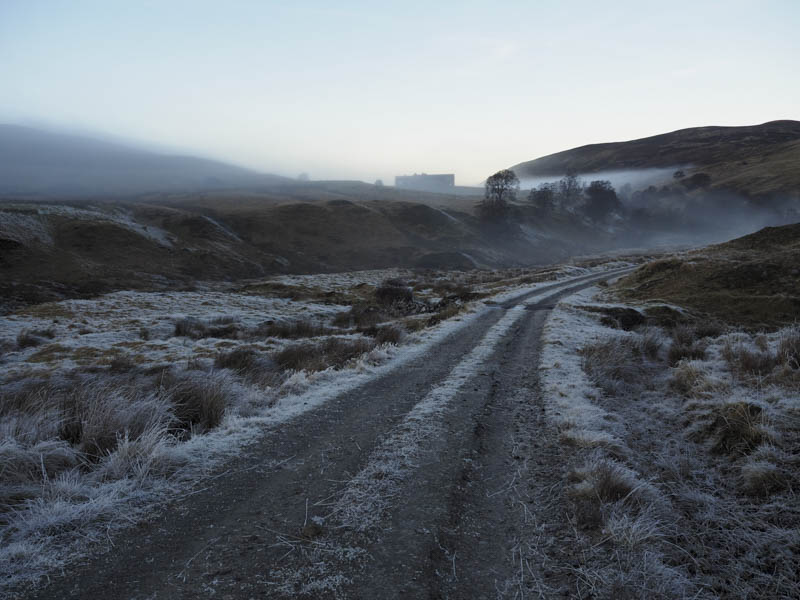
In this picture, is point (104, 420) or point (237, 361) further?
point (237, 361)

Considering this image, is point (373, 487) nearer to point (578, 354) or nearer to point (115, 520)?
point (115, 520)

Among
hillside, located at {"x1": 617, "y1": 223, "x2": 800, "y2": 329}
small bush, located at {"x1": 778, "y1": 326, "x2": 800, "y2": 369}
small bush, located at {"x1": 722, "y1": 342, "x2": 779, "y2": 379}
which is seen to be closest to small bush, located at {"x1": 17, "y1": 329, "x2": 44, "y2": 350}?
small bush, located at {"x1": 722, "y1": 342, "x2": 779, "y2": 379}

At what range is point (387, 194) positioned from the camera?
16638 centimetres

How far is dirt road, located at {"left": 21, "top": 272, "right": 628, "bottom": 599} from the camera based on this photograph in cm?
333

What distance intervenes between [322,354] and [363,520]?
9805 millimetres

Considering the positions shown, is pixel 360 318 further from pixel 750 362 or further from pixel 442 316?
pixel 750 362

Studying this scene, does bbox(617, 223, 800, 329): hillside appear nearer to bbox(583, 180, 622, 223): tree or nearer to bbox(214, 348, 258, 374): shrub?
bbox(214, 348, 258, 374): shrub

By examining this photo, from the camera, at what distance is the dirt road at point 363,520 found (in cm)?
333

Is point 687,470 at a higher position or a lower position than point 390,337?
higher

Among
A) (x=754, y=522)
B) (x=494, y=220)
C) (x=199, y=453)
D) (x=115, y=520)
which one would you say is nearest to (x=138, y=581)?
(x=115, y=520)

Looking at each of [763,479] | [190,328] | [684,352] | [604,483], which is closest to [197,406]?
[604,483]

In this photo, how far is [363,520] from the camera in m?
4.24

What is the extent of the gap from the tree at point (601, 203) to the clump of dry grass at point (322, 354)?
152 m

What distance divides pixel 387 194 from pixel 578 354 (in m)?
161
